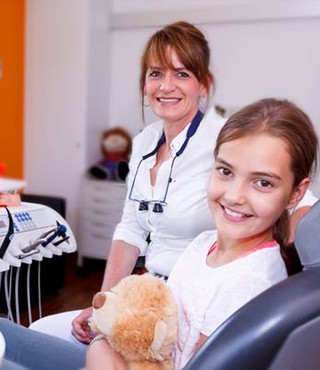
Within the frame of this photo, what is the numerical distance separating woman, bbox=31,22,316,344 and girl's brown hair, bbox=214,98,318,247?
0.41m

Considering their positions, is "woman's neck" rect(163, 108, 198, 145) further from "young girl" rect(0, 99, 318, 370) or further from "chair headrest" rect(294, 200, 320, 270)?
"chair headrest" rect(294, 200, 320, 270)

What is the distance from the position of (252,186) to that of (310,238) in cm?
14

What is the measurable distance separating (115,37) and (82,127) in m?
0.83

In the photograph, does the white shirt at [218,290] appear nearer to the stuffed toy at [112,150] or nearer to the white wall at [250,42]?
the white wall at [250,42]

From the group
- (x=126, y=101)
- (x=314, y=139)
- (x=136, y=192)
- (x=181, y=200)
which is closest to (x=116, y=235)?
(x=136, y=192)

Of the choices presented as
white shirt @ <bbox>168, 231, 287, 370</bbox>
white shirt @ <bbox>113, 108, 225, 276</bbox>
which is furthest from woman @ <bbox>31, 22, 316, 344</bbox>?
white shirt @ <bbox>168, 231, 287, 370</bbox>

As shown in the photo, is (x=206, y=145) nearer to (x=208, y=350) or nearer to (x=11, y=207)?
(x=11, y=207)

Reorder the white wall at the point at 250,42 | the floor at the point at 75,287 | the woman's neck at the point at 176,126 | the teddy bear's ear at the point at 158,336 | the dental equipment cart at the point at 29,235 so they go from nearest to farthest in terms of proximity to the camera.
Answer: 1. the teddy bear's ear at the point at 158,336
2. the dental equipment cart at the point at 29,235
3. the woman's neck at the point at 176,126
4. the floor at the point at 75,287
5. the white wall at the point at 250,42

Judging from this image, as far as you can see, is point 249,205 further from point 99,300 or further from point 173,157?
point 173,157

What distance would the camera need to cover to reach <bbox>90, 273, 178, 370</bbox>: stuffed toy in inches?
27.9

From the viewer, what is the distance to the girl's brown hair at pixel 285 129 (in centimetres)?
75

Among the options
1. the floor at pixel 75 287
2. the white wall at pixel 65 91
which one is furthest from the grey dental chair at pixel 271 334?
the white wall at pixel 65 91

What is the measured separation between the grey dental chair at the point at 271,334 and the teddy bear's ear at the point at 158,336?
0.13 meters

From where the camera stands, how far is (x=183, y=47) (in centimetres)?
118
